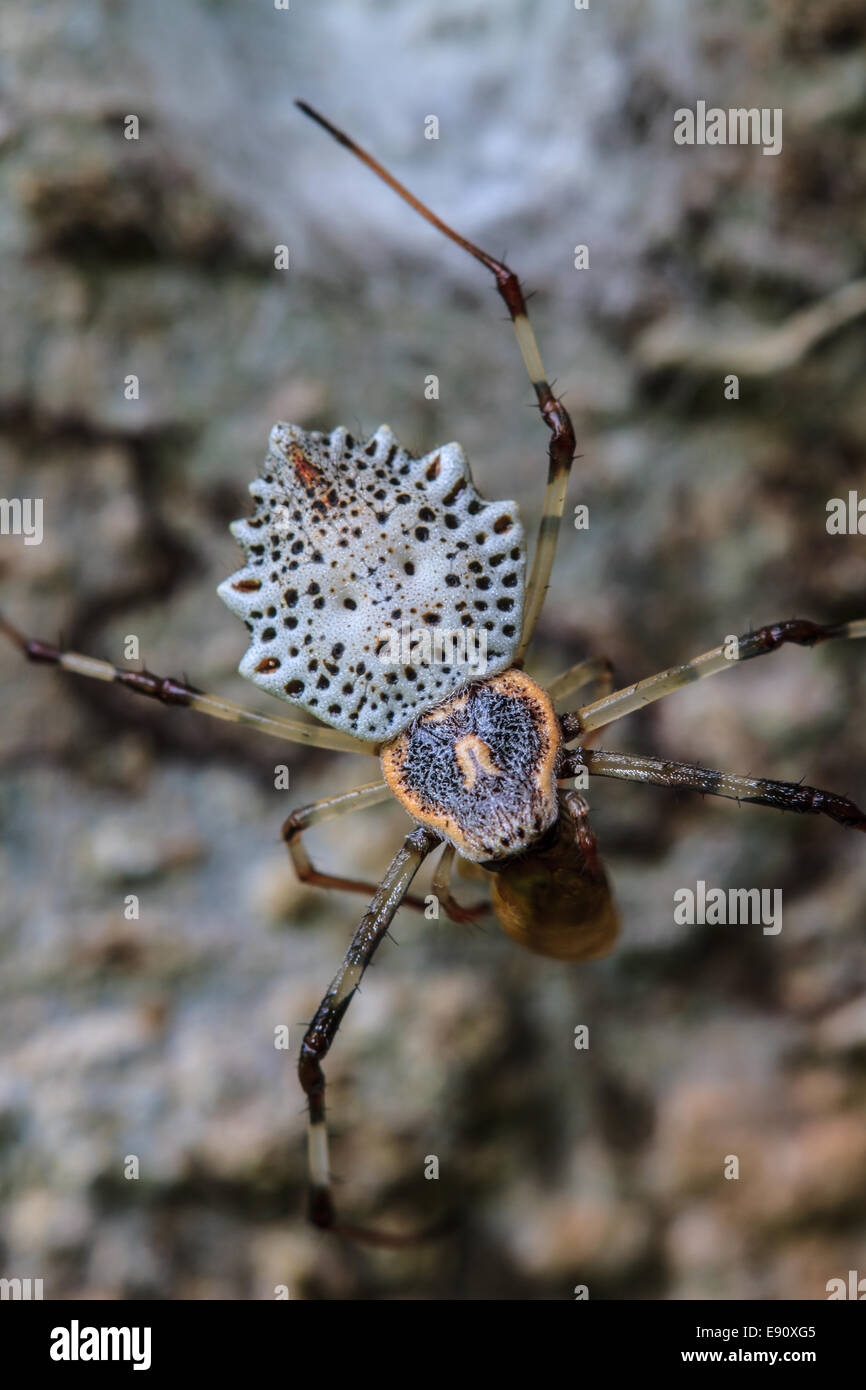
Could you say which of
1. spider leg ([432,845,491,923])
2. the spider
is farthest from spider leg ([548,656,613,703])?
spider leg ([432,845,491,923])

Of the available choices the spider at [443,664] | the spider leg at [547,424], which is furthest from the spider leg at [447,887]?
the spider leg at [547,424]

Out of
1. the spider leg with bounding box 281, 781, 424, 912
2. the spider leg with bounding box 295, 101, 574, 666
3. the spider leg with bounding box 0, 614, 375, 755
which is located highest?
the spider leg with bounding box 295, 101, 574, 666

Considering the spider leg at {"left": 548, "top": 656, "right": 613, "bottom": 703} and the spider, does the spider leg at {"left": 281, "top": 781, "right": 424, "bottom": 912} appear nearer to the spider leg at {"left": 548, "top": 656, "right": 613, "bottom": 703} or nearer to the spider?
the spider

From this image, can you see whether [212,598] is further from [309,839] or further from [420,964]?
[420,964]

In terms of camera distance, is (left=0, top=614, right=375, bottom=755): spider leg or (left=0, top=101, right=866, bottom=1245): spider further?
(left=0, top=614, right=375, bottom=755): spider leg

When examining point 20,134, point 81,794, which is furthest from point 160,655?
point 20,134

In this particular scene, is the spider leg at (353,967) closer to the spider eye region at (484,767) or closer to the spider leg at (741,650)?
the spider eye region at (484,767)

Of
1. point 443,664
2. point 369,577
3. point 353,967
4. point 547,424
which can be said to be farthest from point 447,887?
point 547,424
